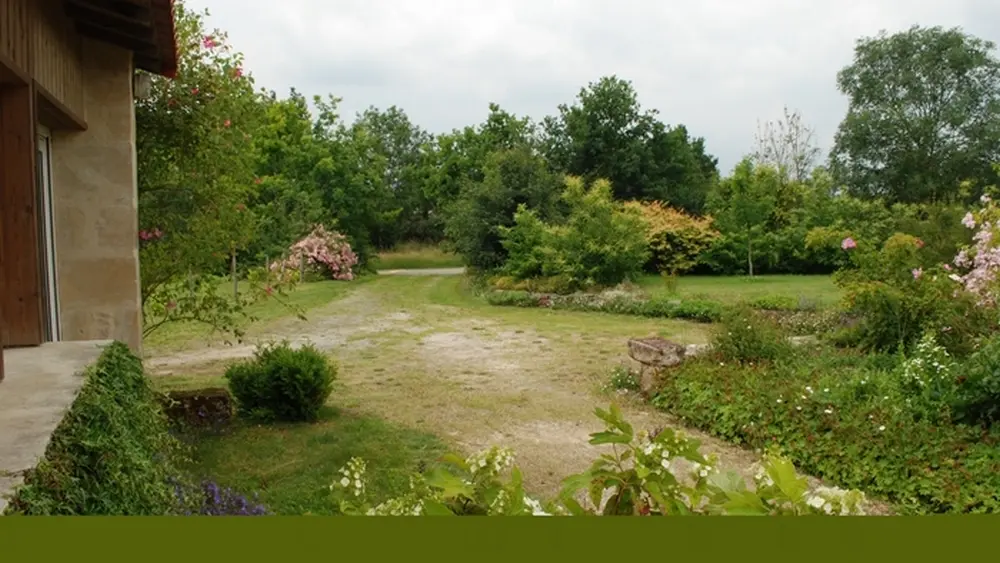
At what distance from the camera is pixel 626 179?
24891 mm

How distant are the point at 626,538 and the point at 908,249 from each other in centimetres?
872

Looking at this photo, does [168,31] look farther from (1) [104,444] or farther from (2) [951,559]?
(2) [951,559]

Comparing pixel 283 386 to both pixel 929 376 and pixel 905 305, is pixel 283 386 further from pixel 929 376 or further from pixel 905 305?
pixel 905 305

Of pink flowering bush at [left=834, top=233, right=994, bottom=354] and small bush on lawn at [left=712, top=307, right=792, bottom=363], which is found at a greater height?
pink flowering bush at [left=834, top=233, right=994, bottom=354]

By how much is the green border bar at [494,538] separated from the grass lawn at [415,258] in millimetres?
25858

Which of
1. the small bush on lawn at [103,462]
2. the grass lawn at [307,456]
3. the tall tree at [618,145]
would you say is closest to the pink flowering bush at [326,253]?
A: the tall tree at [618,145]

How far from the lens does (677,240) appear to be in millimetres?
20344

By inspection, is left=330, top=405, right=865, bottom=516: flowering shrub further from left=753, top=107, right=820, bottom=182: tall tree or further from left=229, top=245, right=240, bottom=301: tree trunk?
left=753, top=107, right=820, bottom=182: tall tree

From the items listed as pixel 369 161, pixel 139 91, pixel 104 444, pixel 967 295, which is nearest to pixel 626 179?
pixel 369 161

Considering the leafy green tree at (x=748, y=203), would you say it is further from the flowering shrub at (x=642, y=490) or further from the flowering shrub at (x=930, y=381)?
the flowering shrub at (x=642, y=490)

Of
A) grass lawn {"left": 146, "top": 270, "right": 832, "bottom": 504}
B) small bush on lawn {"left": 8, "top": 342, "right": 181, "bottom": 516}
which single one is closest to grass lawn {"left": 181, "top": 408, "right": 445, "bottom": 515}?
grass lawn {"left": 146, "top": 270, "right": 832, "bottom": 504}

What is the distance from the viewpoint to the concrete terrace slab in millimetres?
1864

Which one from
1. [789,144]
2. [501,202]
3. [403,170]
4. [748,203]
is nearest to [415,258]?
[403,170]

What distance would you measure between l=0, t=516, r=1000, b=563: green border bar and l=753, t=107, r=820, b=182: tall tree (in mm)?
25174
